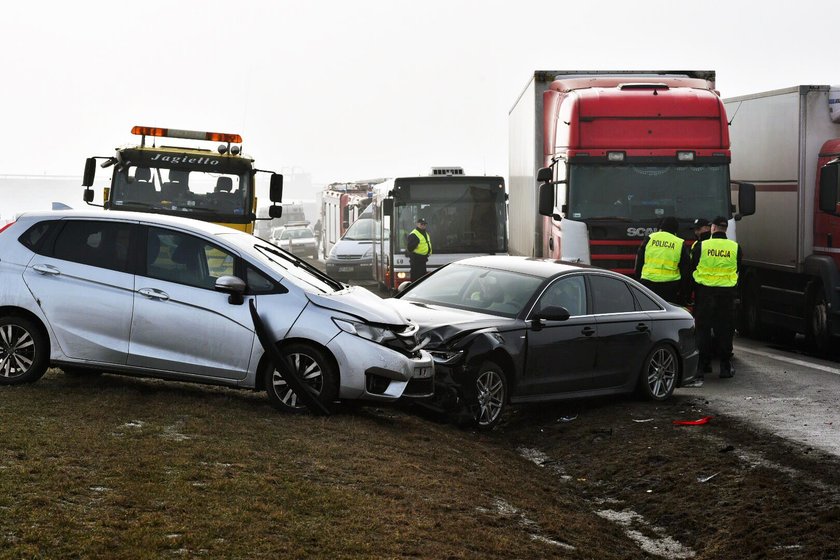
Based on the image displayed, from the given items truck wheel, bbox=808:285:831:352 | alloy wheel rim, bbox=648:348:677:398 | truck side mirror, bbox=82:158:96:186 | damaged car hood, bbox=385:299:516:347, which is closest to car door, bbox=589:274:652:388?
alloy wheel rim, bbox=648:348:677:398

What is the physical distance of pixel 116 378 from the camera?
38.5 feet

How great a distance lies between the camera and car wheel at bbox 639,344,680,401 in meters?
13.3

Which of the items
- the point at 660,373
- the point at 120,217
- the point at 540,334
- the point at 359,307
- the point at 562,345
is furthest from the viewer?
the point at 660,373

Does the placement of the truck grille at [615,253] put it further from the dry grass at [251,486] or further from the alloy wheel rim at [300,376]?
the alloy wheel rim at [300,376]

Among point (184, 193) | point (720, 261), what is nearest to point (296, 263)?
point (720, 261)

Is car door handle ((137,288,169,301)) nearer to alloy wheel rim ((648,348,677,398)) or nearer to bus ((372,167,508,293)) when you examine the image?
alloy wheel rim ((648,348,677,398))

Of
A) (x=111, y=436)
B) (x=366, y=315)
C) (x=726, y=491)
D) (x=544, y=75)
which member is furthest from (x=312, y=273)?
(x=544, y=75)

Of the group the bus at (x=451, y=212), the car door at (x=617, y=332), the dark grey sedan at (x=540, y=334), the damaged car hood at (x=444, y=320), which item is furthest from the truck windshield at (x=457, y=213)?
the damaged car hood at (x=444, y=320)

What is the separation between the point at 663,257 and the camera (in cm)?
1622

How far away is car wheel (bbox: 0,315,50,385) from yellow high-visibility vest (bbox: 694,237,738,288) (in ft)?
26.7

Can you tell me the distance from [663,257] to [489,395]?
218 inches

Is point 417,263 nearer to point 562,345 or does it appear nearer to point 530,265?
point 530,265

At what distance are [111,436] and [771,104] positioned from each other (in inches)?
534

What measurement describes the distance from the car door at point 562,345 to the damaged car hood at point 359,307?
151 centimetres
